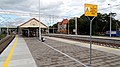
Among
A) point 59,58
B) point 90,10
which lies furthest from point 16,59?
point 90,10

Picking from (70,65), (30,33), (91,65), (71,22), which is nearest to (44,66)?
(70,65)

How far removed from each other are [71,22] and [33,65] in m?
100

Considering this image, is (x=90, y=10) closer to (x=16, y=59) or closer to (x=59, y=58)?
(x=59, y=58)

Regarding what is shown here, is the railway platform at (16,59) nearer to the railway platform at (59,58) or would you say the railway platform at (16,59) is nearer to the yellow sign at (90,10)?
the railway platform at (59,58)

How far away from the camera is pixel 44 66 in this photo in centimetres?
966

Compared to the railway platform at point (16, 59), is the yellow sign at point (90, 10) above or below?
above

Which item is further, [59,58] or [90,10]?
[59,58]

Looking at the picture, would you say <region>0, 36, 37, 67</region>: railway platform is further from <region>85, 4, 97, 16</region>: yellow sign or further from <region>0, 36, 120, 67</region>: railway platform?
<region>85, 4, 97, 16</region>: yellow sign

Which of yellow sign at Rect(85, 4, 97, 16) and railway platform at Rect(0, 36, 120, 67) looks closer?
yellow sign at Rect(85, 4, 97, 16)

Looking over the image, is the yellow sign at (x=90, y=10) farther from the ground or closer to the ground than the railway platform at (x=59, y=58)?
farther from the ground

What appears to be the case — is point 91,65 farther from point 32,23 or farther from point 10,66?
point 32,23

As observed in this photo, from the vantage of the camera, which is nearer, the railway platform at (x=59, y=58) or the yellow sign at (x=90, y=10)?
the yellow sign at (x=90, y=10)

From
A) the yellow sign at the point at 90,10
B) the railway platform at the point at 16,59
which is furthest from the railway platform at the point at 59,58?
the yellow sign at the point at 90,10

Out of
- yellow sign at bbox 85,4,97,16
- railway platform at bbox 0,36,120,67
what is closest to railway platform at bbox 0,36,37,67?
railway platform at bbox 0,36,120,67
